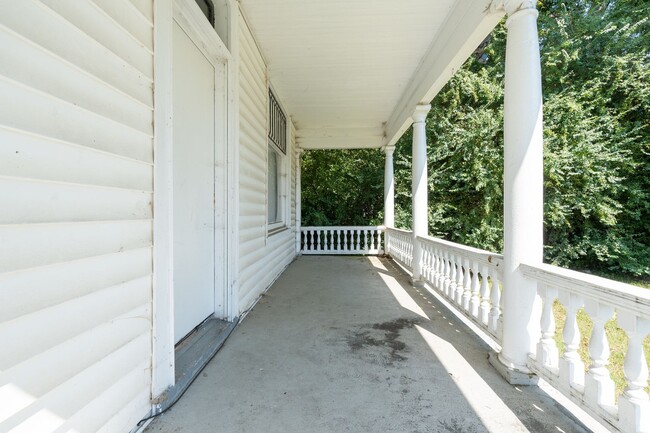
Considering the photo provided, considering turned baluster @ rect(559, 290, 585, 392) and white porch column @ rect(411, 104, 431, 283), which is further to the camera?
white porch column @ rect(411, 104, 431, 283)

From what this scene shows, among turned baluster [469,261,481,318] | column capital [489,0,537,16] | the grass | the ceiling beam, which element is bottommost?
the grass

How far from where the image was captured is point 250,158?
339 cm

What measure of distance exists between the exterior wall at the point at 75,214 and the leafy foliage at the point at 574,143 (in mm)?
8170

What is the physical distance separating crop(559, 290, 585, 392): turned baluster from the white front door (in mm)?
2329

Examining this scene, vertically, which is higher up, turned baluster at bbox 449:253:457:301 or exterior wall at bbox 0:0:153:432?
exterior wall at bbox 0:0:153:432

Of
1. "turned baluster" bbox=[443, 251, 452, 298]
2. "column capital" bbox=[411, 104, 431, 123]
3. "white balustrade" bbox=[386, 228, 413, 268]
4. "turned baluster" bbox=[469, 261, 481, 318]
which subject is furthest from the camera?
"white balustrade" bbox=[386, 228, 413, 268]

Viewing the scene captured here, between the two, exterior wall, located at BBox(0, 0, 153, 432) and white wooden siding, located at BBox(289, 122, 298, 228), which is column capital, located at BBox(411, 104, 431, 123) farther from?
exterior wall, located at BBox(0, 0, 153, 432)

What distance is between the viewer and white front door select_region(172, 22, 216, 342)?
2.13 meters

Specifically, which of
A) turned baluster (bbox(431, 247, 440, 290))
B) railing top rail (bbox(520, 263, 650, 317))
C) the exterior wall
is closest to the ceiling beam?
turned baluster (bbox(431, 247, 440, 290))

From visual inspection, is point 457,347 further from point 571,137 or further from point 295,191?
point 571,137

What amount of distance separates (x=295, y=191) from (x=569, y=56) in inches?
283

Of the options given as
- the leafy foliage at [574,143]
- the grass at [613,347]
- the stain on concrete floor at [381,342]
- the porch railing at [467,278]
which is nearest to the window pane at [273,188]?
the porch railing at [467,278]

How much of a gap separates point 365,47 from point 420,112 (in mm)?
1287

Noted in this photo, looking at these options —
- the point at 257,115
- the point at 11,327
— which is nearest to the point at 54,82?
the point at 11,327
